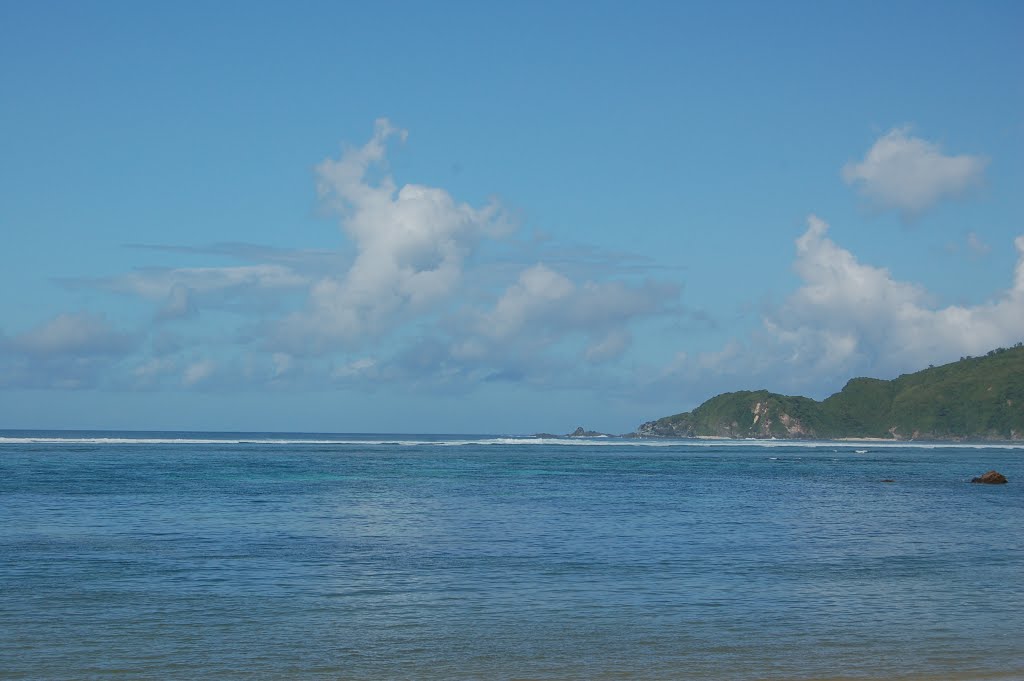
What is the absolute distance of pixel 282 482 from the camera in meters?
74.7

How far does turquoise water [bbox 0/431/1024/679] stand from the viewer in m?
18.8

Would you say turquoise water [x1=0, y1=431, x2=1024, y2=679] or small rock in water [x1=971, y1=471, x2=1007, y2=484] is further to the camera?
small rock in water [x1=971, y1=471, x2=1007, y2=484]

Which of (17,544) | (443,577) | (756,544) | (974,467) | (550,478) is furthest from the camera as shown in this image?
(974,467)

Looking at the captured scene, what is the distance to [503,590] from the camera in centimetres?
2616

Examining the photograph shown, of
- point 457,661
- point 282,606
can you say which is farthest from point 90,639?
point 457,661

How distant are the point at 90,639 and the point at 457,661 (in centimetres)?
824

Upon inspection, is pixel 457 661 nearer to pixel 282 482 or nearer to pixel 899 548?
pixel 899 548

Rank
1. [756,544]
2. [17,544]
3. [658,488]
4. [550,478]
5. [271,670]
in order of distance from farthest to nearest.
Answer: [550,478] < [658,488] < [756,544] < [17,544] < [271,670]

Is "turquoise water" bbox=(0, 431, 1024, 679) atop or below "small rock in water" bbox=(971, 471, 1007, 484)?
below

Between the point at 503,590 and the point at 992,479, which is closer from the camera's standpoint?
the point at 503,590

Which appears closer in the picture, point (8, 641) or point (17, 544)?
point (8, 641)

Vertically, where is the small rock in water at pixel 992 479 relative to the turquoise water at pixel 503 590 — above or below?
above

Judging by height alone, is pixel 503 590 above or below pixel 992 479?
below

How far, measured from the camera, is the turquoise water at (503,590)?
18.8 m
